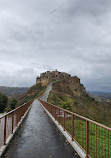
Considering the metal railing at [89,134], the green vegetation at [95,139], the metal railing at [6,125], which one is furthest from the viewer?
the metal railing at [6,125]

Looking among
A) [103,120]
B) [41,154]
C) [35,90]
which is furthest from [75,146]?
[35,90]

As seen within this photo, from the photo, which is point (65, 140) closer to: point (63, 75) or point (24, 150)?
point (24, 150)

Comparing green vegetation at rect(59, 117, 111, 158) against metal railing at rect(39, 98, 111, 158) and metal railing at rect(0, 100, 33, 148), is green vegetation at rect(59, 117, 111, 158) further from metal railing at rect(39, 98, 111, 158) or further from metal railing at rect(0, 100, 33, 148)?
metal railing at rect(0, 100, 33, 148)

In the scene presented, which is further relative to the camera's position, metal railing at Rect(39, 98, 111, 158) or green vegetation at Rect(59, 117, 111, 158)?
green vegetation at Rect(59, 117, 111, 158)

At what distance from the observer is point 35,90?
350 ft

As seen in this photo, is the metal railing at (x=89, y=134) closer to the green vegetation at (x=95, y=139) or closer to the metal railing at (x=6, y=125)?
the green vegetation at (x=95, y=139)

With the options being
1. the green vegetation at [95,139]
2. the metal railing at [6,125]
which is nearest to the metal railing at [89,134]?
the green vegetation at [95,139]

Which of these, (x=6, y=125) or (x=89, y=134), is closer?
(x=6, y=125)

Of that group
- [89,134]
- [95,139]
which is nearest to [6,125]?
[89,134]

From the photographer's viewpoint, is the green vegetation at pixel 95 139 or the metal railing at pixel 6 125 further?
the metal railing at pixel 6 125

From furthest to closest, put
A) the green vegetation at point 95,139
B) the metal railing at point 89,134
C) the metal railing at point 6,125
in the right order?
the metal railing at point 6,125
the green vegetation at point 95,139
the metal railing at point 89,134

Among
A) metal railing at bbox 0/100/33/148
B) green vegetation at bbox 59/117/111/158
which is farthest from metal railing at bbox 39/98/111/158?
metal railing at bbox 0/100/33/148

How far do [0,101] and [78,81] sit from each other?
85.2 meters

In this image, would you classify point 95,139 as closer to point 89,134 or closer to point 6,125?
point 89,134
